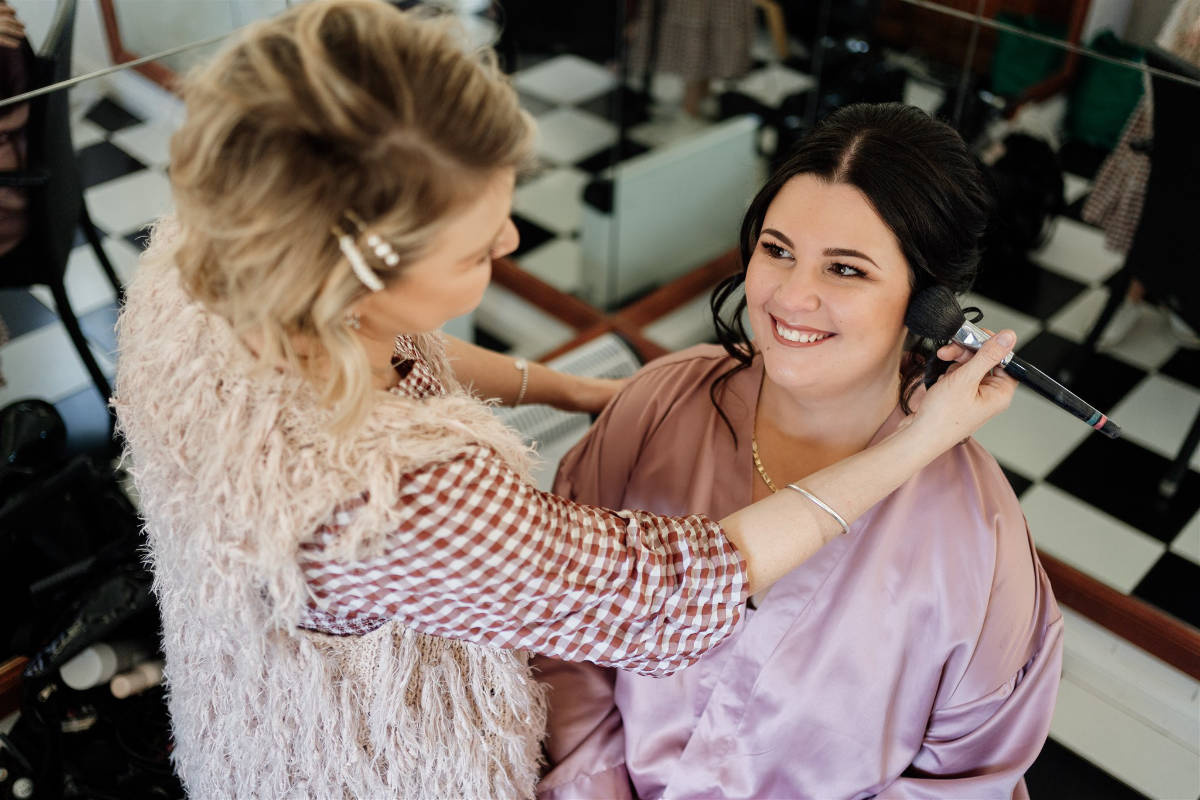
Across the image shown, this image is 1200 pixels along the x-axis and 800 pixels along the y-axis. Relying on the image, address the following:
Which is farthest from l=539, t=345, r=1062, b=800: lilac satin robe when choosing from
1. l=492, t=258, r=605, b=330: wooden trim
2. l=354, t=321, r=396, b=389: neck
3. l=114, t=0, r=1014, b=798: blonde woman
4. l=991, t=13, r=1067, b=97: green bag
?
l=492, t=258, r=605, b=330: wooden trim

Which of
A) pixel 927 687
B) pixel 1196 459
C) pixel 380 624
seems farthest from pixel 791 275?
pixel 1196 459

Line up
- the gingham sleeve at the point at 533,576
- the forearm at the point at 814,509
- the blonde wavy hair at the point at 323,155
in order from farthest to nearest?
the forearm at the point at 814,509
the gingham sleeve at the point at 533,576
the blonde wavy hair at the point at 323,155

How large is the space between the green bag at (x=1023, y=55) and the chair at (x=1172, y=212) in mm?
237

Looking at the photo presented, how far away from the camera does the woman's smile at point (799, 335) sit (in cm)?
137

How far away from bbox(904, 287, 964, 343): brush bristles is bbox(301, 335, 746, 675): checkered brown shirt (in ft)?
1.35

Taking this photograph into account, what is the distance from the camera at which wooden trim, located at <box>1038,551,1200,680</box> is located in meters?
2.10

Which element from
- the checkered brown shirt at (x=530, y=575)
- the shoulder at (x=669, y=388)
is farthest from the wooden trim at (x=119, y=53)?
the checkered brown shirt at (x=530, y=575)

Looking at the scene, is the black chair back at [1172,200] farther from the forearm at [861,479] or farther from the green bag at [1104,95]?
the forearm at [861,479]

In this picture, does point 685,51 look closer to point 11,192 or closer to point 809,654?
point 11,192

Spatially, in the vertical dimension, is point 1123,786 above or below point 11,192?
below

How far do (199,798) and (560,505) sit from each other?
804 millimetres

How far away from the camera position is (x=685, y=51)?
3.84 meters

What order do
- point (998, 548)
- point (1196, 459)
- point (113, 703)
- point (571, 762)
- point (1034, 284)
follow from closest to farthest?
1. point (998, 548)
2. point (571, 762)
3. point (113, 703)
4. point (1196, 459)
5. point (1034, 284)

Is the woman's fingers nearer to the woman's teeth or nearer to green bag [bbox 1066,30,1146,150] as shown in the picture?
the woman's teeth
